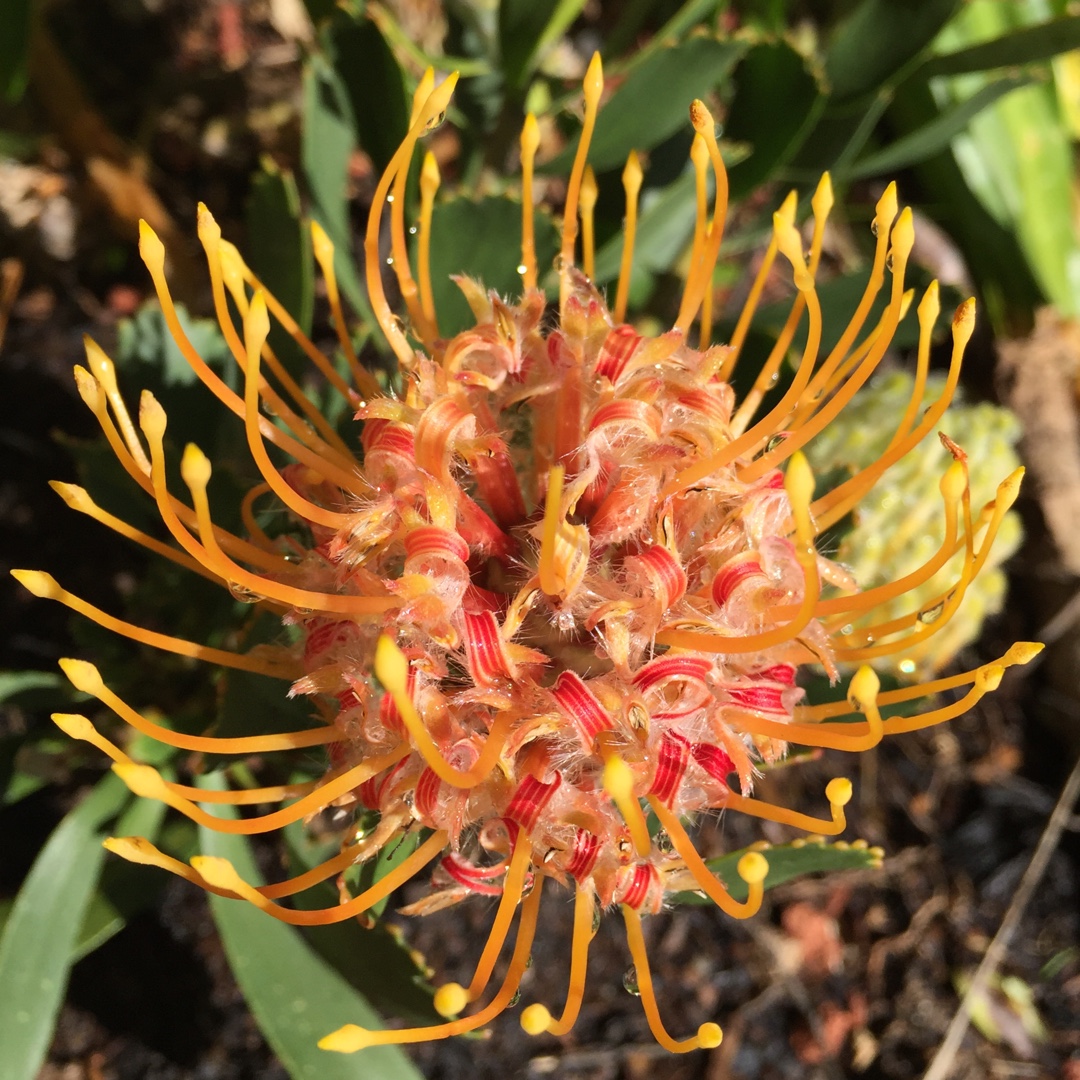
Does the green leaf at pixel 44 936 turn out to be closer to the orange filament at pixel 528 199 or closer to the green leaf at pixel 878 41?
the orange filament at pixel 528 199

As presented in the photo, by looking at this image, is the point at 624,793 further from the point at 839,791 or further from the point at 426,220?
the point at 426,220

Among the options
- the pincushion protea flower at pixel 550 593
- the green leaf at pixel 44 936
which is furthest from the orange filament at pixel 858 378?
the green leaf at pixel 44 936

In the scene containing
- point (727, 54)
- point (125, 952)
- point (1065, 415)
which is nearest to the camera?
point (727, 54)

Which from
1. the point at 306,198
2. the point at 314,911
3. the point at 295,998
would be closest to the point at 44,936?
the point at 295,998

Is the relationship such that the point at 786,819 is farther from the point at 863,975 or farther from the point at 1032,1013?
the point at 1032,1013

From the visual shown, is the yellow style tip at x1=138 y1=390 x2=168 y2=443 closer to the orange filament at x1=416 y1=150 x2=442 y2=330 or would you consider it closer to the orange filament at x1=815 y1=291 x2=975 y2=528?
the orange filament at x1=416 y1=150 x2=442 y2=330

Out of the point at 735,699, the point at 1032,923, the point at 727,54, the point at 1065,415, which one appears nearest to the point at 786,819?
the point at 735,699

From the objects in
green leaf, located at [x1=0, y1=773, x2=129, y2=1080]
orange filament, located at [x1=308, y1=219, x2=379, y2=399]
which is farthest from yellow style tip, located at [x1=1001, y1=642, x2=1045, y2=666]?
green leaf, located at [x1=0, y1=773, x2=129, y2=1080]
